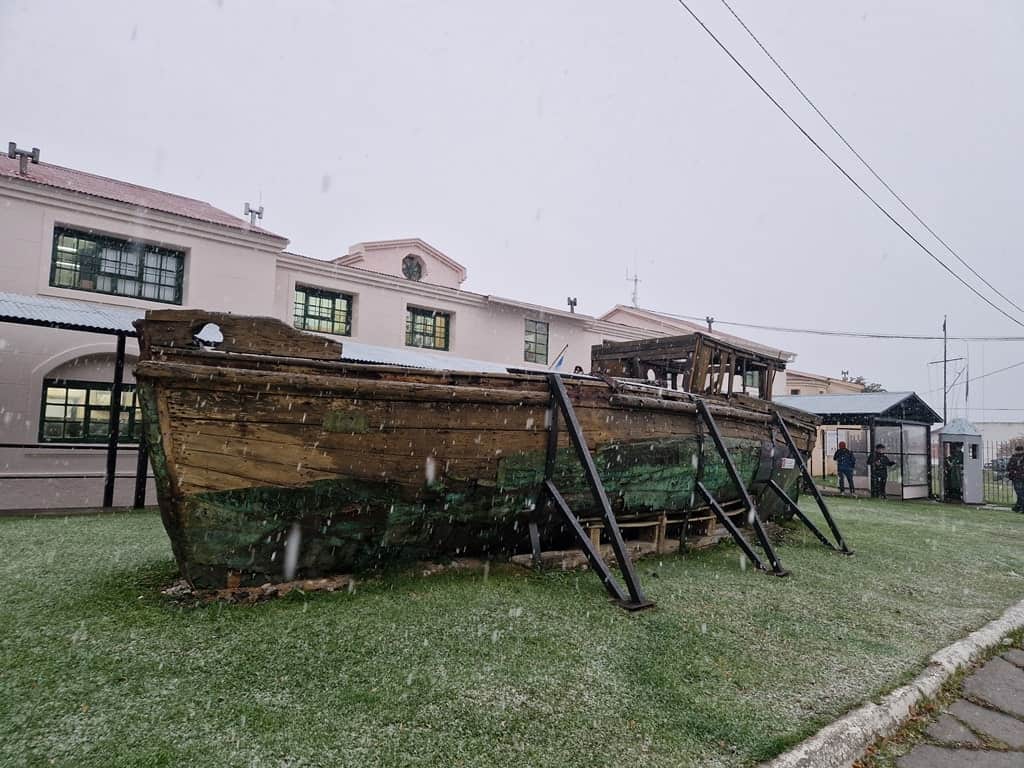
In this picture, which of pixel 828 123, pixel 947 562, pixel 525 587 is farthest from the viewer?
pixel 828 123

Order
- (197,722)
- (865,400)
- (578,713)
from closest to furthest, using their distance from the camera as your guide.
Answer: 1. (197,722)
2. (578,713)
3. (865,400)

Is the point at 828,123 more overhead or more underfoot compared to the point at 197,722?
more overhead

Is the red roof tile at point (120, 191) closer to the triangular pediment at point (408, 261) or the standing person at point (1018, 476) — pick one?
the triangular pediment at point (408, 261)

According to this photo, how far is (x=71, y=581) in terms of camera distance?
12.9 feet

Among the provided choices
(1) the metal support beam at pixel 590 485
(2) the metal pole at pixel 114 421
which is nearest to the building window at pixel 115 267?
(2) the metal pole at pixel 114 421

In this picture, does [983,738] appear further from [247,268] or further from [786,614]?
[247,268]

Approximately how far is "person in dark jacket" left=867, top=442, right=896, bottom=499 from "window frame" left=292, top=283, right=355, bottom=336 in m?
14.8

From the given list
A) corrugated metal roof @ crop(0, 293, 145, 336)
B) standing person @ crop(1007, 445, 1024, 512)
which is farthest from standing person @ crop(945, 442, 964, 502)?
corrugated metal roof @ crop(0, 293, 145, 336)

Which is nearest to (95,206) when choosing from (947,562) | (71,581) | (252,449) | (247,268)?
Result: (247,268)

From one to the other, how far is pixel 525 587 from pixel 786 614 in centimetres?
189

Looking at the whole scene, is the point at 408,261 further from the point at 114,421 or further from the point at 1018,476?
the point at 1018,476

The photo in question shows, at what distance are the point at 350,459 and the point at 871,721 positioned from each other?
3166mm

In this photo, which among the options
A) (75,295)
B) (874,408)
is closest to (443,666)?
(75,295)

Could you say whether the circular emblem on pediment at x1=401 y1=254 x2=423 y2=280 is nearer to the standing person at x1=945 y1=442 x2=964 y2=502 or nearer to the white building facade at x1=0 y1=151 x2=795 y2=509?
the white building facade at x1=0 y1=151 x2=795 y2=509
